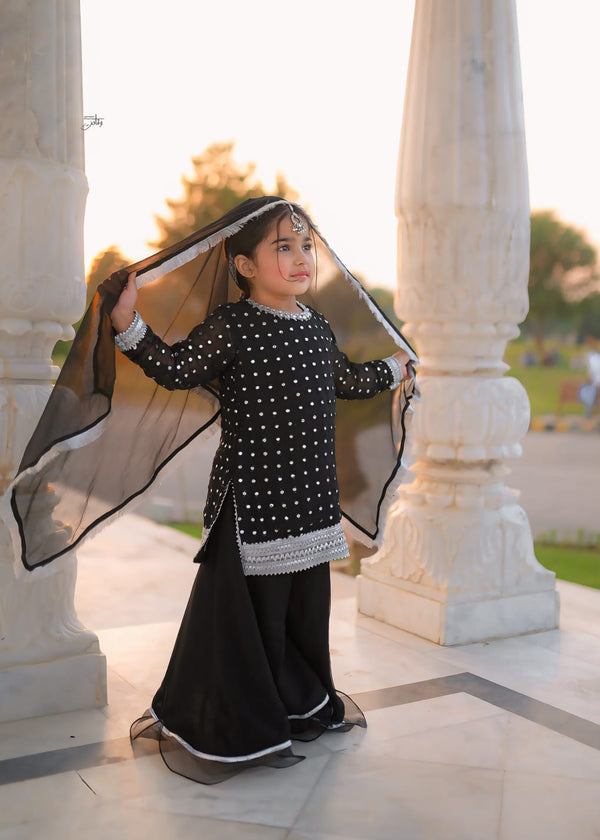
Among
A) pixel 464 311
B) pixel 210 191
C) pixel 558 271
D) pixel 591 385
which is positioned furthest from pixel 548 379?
pixel 464 311

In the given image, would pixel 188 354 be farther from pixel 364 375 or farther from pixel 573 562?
pixel 573 562

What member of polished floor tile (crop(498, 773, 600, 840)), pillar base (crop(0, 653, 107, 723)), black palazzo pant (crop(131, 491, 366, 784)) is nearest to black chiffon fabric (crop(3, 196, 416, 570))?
black palazzo pant (crop(131, 491, 366, 784))

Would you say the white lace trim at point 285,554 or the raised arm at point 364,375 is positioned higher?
the raised arm at point 364,375

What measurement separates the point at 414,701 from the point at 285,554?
0.67 meters

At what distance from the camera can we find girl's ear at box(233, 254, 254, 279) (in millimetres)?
2072

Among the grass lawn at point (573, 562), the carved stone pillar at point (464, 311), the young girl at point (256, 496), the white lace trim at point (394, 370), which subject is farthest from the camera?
the grass lawn at point (573, 562)

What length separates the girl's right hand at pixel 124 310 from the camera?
74.9 inches

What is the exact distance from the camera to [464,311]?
297 centimetres

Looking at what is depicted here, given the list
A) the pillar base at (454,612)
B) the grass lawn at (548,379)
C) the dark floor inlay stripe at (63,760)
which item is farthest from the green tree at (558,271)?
the dark floor inlay stripe at (63,760)

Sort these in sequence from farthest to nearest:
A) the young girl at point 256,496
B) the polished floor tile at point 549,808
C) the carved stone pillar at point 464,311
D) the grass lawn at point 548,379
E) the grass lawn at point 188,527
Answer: the grass lawn at point 548,379, the grass lawn at point 188,527, the carved stone pillar at point 464,311, the young girl at point 256,496, the polished floor tile at point 549,808

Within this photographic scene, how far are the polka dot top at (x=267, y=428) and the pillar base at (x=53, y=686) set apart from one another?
56 centimetres

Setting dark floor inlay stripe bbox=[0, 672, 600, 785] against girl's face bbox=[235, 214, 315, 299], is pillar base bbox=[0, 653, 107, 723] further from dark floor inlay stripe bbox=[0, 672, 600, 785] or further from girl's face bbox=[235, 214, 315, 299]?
girl's face bbox=[235, 214, 315, 299]

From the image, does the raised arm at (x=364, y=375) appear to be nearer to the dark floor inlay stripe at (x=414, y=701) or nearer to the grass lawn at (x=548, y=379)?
the dark floor inlay stripe at (x=414, y=701)

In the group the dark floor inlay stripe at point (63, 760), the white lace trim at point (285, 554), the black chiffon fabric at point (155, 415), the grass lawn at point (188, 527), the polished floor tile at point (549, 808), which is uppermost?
the black chiffon fabric at point (155, 415)
